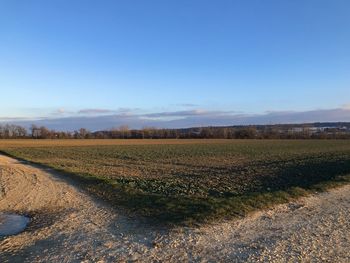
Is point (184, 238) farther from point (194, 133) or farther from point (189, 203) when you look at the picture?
point (194, 133)

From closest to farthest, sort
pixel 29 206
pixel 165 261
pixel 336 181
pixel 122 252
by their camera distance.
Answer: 1. pixel 165 261
2. pixel 122 252
3. pixel 29 206
4. pixel 336 181

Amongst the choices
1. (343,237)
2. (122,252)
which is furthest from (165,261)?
(343,237)

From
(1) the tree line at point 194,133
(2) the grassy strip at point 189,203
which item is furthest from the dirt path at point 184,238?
(1) the tree line at point 194,133

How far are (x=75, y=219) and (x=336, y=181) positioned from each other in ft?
40.9

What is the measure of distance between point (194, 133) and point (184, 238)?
144695mm

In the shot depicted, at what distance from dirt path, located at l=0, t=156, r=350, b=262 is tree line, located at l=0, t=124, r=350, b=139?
13567 cm

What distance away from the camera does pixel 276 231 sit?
31.6ft

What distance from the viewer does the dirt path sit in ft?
25.8

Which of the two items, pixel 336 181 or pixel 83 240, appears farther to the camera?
pixel 336 181

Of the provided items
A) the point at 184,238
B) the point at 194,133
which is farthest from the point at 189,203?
the point at 194,133

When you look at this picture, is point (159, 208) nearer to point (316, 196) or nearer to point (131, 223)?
point (131, 223)

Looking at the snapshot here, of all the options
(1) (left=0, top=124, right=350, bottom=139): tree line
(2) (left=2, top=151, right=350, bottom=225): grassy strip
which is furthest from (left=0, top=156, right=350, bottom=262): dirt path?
(1) (left=0, top=124, right=350, bottom=139): tree line

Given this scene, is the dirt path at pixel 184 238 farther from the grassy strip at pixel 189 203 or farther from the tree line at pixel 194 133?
the tree line at pixel 194 133

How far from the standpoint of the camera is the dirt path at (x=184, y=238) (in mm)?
7852
